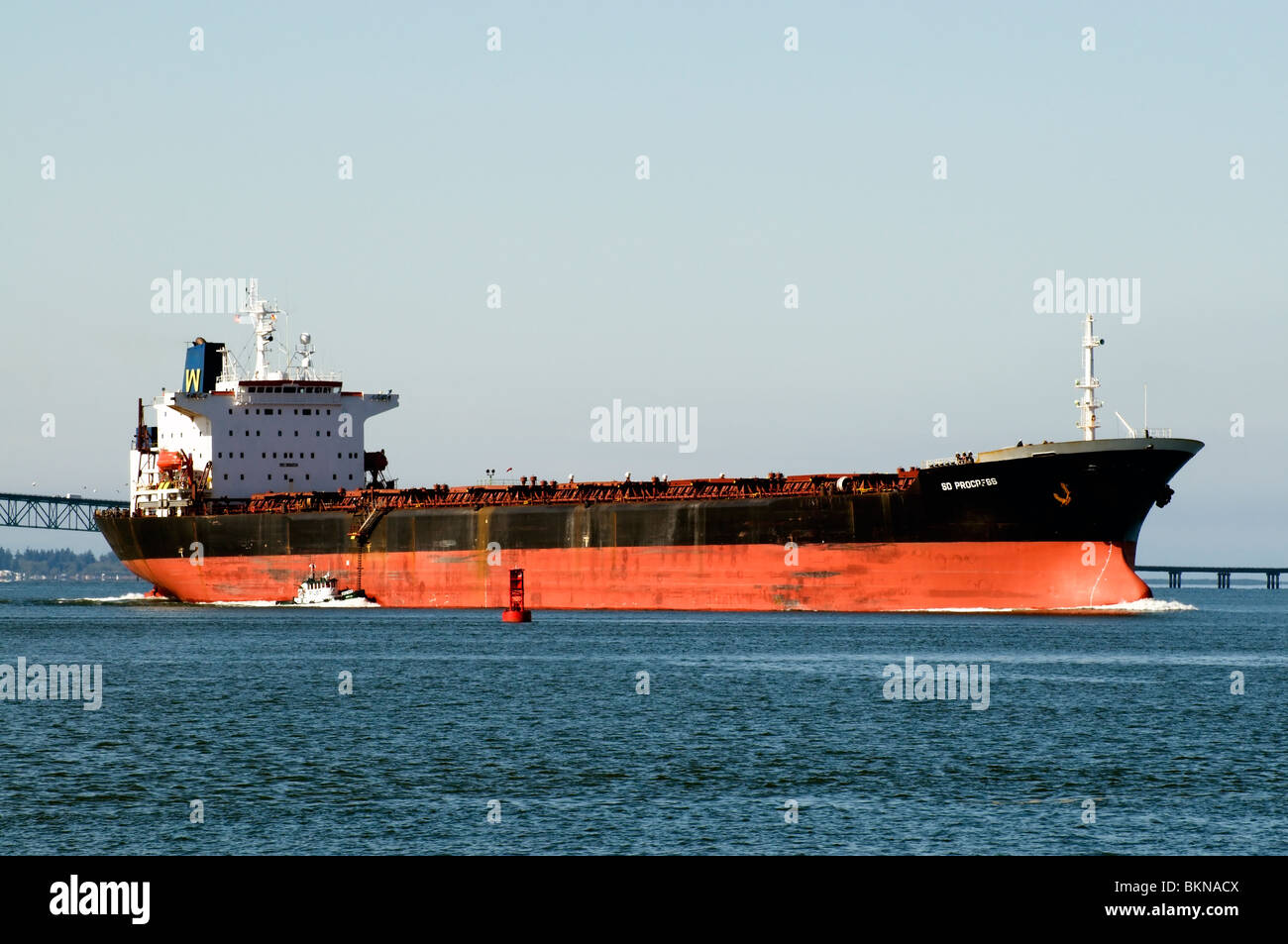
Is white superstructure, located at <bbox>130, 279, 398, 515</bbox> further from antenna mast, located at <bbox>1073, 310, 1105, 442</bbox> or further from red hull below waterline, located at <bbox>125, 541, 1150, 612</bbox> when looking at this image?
antenna mast, located at <bbox>1073, 310, 1105, 442</bbox>

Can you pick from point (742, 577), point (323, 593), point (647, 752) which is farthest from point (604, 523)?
point (647, 752)

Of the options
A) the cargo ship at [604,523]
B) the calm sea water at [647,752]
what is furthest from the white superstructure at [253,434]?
the calm sea water at [647,752]

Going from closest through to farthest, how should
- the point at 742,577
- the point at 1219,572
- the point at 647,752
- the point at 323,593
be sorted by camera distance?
1. the point at 647,752
2. the point at 742,577
3. the point at 323,593
4. the point at 1219,572

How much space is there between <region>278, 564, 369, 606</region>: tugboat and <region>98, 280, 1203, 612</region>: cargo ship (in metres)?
0.37

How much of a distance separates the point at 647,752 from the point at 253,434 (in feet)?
151

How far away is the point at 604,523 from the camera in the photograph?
5244cm

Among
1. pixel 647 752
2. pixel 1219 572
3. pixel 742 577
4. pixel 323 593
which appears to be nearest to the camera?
pixel 647 752

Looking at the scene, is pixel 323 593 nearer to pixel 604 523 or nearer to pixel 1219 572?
pixel 604 523

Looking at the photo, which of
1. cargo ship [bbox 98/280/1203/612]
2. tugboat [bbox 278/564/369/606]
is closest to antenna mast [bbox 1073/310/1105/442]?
cargo ship [bbox 98/280/1203/612]

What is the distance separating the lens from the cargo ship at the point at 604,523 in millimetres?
44781
